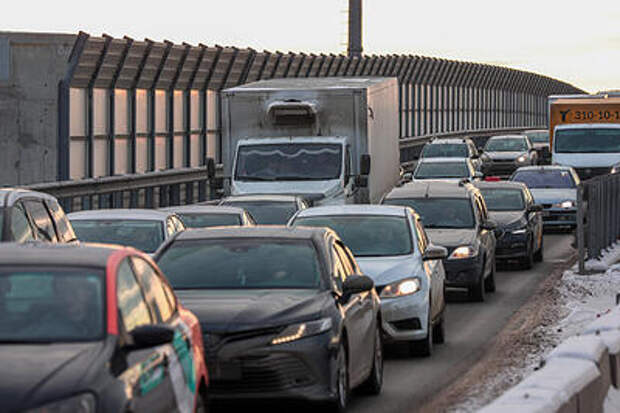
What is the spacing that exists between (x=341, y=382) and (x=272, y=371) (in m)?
0.71

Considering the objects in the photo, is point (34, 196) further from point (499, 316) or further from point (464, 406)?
point (499, 316)

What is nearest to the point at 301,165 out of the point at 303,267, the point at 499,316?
the point at 499,316

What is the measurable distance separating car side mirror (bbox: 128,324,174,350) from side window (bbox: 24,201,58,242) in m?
6.80

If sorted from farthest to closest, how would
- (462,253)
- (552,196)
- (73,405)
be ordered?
(552,196) < (462,253) < (73,405)

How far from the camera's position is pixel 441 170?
45250 mm

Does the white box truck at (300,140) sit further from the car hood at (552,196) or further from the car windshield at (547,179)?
the car windshield at (547,179)

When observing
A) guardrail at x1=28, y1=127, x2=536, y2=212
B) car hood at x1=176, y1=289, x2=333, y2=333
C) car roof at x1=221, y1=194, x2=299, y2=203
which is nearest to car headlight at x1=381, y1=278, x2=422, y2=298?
car hood at x1=176, y1=289, x2=333, y2=333

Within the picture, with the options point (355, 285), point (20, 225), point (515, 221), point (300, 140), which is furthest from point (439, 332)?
point (300, 140)

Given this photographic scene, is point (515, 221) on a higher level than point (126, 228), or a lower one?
lower

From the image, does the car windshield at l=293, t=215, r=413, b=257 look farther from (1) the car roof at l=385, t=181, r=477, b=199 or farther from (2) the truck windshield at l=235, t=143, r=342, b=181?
(2) the truck windshield at l=235, t=143, r=342, b=181

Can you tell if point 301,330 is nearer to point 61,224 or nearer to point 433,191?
point 61,224

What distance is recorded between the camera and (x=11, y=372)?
311 inches

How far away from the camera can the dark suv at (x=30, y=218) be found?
14.9m

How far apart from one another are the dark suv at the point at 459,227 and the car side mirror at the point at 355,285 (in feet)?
32.2
